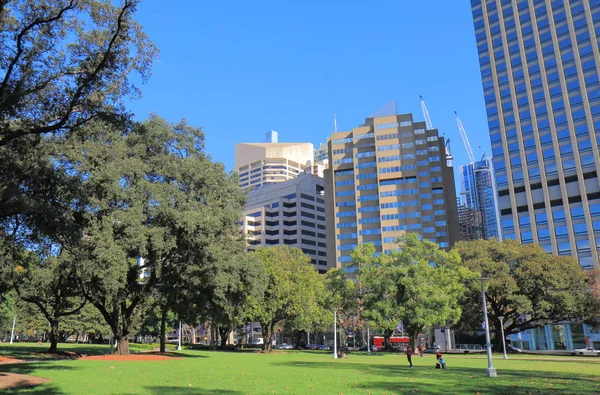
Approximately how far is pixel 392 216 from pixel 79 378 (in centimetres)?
Result: 13257

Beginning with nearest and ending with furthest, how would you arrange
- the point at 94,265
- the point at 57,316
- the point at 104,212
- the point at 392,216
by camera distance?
the point at 94,265
the point at 104,212
the point at 57,316
the point at 392,216

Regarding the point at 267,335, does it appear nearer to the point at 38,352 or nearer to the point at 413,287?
the point at 413,287

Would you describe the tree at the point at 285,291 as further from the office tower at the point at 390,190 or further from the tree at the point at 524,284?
the office tower at the point at 390,190

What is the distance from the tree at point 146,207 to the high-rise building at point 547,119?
268 ft

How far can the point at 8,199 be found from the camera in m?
18.3

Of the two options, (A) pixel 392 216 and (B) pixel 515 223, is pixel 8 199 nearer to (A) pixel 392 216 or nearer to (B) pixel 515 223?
(B) pixel 515 223

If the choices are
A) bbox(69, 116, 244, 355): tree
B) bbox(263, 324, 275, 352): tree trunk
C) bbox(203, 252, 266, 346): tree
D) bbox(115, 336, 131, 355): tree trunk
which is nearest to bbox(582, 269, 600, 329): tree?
bbox(263, 324, 275, 352): tree trunk

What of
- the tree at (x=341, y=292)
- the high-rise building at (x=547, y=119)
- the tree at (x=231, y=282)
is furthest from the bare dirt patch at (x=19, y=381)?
the high-rise building at (x=547, y=119)

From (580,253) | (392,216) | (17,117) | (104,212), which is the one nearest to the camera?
(17,117)

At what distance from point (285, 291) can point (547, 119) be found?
7344cm

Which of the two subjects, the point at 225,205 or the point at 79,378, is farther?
the point at 225,205

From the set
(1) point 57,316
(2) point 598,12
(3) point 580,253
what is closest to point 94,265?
(1) point 57,316

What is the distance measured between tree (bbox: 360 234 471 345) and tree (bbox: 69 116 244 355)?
2090cm

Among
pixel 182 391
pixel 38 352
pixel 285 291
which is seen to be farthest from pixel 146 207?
pixel 285 291
